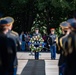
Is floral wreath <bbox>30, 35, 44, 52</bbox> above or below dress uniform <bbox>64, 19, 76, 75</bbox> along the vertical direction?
below

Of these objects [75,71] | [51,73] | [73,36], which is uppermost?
[73,36]

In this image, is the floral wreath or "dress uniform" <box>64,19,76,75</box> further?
the floral wreath

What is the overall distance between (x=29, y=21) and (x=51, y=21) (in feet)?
8.90

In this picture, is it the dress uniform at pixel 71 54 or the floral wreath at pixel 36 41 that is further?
the floral wreath at pixel 36 41

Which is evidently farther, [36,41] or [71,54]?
[36,41]

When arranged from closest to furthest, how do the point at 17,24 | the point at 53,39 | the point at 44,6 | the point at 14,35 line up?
1. the point at 14,35
2. the point at 53,39
3. the point at 44,6
4. the point at 17,24

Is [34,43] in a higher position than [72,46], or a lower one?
lower

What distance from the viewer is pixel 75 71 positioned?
648cm

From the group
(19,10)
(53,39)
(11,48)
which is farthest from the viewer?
(19,10)

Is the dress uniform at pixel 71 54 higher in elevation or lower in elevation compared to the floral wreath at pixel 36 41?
higher

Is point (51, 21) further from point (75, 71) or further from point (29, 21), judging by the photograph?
point (75, 71)

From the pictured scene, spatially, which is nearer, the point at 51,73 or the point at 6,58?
the point at 6,58

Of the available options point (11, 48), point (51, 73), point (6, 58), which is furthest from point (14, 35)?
point (51, 73)

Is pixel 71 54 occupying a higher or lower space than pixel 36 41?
higher
